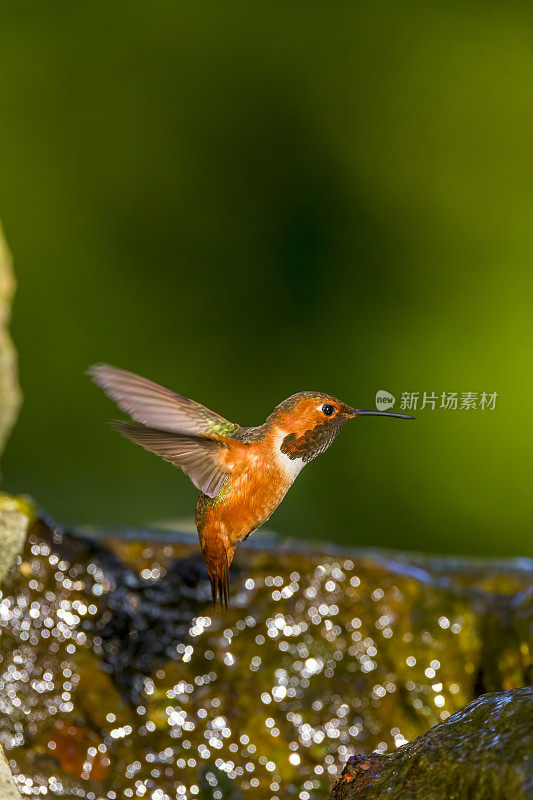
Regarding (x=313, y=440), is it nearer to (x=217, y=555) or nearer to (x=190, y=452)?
(x=190, y=452)

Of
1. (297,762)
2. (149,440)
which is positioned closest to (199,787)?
(297,762)

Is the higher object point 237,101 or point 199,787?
point 237,101

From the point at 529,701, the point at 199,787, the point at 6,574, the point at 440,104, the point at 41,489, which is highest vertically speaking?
the point at 440,104

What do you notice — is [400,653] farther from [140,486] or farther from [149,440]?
[140,486]

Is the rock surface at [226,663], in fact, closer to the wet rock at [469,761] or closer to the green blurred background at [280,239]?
the wet rock at [469,761]

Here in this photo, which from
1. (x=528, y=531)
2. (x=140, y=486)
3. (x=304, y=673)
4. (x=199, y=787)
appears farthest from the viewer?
(x=140, y=486)

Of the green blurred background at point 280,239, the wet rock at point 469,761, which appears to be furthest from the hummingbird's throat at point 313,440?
the green blurred background at point 280,239

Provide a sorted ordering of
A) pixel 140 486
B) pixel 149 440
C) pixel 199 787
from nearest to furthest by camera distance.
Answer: pixel 149 440 → pixel 199 787 → pixel 140 486

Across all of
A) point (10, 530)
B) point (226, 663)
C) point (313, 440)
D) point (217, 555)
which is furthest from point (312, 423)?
point (226, 663)
